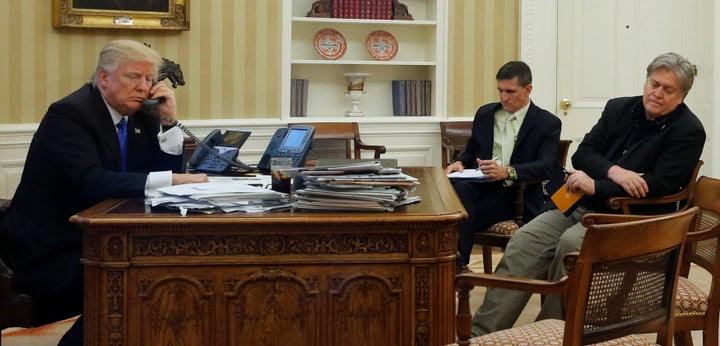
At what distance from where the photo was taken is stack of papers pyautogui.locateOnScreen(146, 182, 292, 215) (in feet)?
7.75

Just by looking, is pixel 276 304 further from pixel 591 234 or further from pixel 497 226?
pixel 497 226

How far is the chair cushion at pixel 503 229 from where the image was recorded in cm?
417

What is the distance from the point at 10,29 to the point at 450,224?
399 centimetres

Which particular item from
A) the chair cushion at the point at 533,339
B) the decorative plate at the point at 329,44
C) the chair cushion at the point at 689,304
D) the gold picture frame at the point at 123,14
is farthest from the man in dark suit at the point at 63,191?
the decorative plate at the point at 329,44

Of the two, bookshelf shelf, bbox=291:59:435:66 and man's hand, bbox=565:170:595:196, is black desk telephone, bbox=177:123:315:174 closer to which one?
man's hand, bbox=565:170:595:196

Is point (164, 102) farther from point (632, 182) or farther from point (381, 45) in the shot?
point (381, 45)

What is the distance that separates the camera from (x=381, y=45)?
20.7ft

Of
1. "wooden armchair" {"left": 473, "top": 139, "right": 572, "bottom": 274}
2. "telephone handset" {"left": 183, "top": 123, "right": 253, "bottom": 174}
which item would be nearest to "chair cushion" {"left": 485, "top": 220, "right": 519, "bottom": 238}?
"wooden armchair" {"left": 473, "top": 139, "right": 572, "bottom": 274}

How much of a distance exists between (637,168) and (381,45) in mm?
2980

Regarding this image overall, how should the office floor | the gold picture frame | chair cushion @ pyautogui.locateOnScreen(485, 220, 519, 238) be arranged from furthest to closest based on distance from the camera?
the gold picture frame < chair cushion @ pyautogui.locateOnScreen(485, 220, 519, 238) < the office floor

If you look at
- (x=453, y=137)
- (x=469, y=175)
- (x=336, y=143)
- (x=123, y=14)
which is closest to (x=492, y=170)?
(x=469, y=175)

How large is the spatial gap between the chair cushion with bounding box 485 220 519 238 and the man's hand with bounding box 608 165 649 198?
0.68 meters

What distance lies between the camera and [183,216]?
228 cm

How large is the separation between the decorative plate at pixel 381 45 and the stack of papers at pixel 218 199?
3873 mm
